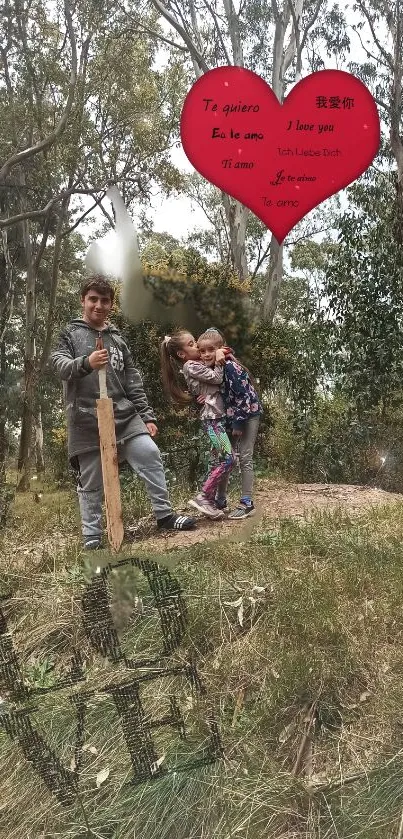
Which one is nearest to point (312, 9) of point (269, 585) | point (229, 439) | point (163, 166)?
point (163, 166)

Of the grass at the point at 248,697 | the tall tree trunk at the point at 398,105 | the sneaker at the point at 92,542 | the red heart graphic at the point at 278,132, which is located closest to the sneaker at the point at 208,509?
the grass at the point at 248,697

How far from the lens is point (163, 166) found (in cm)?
345

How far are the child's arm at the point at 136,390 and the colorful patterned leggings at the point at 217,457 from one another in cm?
25

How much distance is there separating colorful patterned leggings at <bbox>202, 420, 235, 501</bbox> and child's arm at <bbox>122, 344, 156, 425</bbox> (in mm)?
246

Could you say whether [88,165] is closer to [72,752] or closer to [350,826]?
[72,752]

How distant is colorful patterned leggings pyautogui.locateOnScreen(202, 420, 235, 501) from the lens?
7.63 feet

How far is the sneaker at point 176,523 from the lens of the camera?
2479 millimetres

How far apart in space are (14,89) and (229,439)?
3.92m

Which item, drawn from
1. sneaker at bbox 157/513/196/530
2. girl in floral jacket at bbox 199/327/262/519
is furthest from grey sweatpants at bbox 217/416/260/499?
sneaker at bbox 157/513/196/530

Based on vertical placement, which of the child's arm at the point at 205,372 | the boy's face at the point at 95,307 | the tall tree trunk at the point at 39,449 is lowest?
the tall tree trunk at the point at 39,449

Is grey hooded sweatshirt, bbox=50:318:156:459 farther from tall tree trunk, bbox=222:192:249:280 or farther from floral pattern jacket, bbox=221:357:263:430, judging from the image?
tall tree trunk, bbox=222:192:249:280

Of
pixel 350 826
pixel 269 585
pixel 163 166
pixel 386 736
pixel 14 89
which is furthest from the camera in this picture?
pixel 14 89

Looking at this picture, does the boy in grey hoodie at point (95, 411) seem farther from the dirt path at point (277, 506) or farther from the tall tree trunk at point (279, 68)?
the tall tree trunk at point (279, 68)

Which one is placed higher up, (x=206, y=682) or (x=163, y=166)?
(x=163, y=166)
